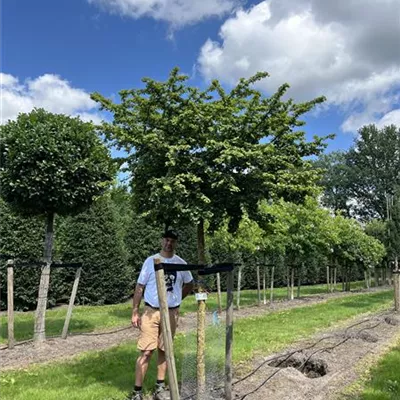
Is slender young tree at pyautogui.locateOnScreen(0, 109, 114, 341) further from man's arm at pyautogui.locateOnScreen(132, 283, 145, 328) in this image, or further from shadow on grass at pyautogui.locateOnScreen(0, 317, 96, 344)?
man's arm at pyautogui.locateOnScreen(132, 283, 145, 328)

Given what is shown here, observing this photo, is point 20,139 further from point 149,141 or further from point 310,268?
point 310,268

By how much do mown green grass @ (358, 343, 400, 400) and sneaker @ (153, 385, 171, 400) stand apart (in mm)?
2187

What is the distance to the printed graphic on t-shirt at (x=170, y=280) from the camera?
4922 millimetres

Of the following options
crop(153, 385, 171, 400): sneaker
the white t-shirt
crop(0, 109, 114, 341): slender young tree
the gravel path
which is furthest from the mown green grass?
crop(0, 109, 114, 341): slender young tree

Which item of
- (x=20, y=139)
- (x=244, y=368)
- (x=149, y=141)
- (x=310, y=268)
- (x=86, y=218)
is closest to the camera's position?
(x=149, y=141)

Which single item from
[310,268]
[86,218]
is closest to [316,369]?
[86,218]

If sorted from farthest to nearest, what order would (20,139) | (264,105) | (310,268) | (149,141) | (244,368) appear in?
(310,268)
(20,139)
(244,368)
(264,105)
(149,141)

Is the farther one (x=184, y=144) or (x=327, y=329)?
(x=327, y=329)

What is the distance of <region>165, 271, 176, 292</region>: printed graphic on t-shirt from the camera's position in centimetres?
492

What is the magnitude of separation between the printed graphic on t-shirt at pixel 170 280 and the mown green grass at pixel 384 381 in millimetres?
2489

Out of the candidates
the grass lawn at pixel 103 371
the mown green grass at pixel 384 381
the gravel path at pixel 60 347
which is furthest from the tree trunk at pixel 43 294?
the mown green grass at pixel 384 381

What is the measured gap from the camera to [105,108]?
5074 mm

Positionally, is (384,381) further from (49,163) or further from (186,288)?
(49,163)

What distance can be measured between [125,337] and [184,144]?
224 inches
